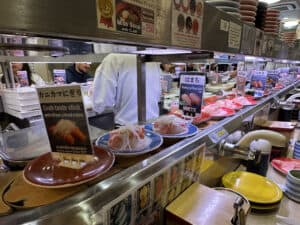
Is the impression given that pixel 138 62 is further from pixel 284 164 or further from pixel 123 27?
pixel 284 164

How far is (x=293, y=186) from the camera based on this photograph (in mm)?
1114

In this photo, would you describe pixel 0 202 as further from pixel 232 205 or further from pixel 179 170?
pixel 232 205

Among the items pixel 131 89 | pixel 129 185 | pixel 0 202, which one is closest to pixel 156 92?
pixel 131 89

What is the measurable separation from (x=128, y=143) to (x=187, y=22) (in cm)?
44

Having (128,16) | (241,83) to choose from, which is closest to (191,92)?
(128,16)

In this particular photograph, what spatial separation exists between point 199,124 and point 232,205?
0.59 m

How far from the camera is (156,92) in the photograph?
238cm

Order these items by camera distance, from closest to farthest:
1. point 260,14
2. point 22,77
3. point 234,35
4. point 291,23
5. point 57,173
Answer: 1. point 57,173
2. point 234,35
3. point 260,14
4. point 22,77
5. point 291,23

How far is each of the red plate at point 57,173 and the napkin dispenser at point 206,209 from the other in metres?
0.29

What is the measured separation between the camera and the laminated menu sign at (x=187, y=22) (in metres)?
0.60

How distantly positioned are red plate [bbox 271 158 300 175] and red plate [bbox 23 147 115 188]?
4.15ft

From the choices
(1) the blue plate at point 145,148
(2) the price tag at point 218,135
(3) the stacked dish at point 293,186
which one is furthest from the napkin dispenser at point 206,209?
(3) the stacked dish at point 293,186

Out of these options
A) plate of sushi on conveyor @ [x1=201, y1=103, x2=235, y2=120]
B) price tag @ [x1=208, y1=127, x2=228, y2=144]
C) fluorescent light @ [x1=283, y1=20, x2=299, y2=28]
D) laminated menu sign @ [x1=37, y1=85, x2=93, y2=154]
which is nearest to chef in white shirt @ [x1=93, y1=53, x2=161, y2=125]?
plate of sushi on conveyor @ [x1=201, y1=103, x2=235, y2=120]

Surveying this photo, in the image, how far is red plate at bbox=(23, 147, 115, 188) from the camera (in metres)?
0.54
